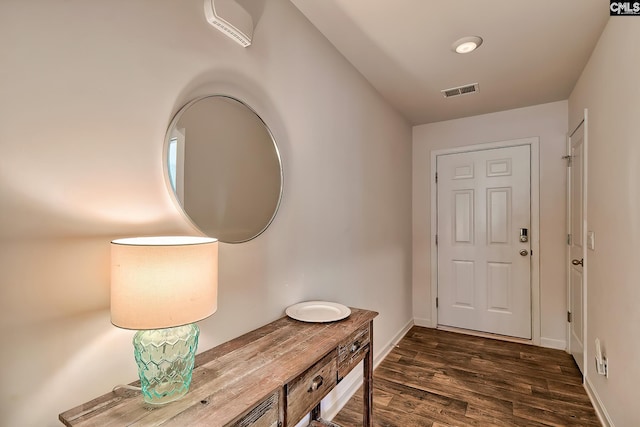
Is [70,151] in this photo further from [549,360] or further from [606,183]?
[549,360]

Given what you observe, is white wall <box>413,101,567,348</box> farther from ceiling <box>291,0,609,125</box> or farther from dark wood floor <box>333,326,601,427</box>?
dark wood floor <box>333,326,601,427</box>

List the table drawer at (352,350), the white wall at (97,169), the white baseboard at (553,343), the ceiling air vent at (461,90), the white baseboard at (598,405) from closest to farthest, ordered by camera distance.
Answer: the white wall at (97,169) → the table drawer at (352,350) → the white baseboard at (598,405) → the ceiling air vent at (461,90) → the white baseboard at (553,343)

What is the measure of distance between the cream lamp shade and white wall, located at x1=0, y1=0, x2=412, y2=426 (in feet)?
0.56

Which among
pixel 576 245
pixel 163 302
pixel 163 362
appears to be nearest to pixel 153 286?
pixel 163 302

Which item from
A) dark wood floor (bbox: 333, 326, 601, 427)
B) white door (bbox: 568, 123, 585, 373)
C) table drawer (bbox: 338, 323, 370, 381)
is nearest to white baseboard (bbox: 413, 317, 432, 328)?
dark wood floor (bbox: 333, 326, 601, 427)

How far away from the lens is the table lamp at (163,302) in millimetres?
791

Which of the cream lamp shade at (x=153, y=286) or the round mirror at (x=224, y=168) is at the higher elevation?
the round mirror at (x=224, y=168)

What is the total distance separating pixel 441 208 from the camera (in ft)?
11.9

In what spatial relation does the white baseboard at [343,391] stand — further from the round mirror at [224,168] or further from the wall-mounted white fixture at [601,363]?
the wall-mounted white fixture at [601,363]

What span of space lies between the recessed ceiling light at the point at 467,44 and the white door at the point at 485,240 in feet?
5.10

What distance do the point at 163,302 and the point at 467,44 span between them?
228cm

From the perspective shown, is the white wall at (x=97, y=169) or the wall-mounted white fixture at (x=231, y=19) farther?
the wall-mounted white fixture at (x=231, y=19)

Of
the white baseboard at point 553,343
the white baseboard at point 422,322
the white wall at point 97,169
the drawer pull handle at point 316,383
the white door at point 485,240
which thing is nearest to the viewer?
the white wall at point 97,169

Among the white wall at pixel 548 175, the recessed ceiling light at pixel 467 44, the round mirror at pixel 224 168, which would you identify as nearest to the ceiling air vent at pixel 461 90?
the recessed ceiling light at pixel 467 44
